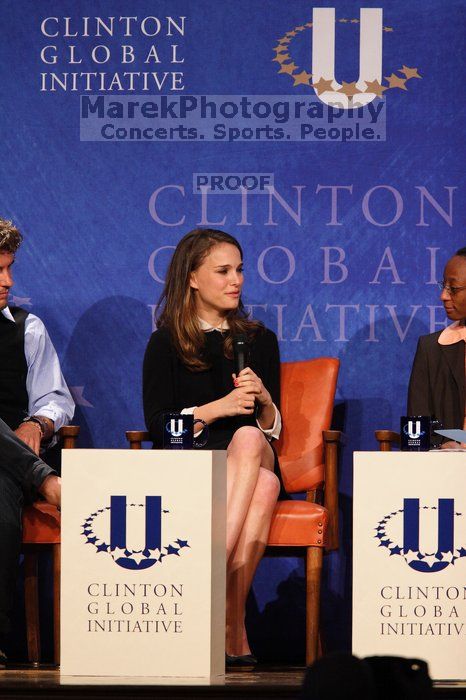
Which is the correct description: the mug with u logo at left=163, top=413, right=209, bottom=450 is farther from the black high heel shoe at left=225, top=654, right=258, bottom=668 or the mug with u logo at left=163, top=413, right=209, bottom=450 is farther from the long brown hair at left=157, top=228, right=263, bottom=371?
the long brown hair at left=157, top=228, right=263, bottom=371

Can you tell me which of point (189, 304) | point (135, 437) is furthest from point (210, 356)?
point (135, 437)

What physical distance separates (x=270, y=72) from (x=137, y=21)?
60cm

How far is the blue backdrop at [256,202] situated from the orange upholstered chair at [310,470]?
1.25 feet

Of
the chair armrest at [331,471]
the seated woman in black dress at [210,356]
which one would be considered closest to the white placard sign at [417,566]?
the seated woman in black dress at [210,356]

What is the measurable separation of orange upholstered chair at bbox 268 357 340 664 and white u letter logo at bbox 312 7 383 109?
1135mm

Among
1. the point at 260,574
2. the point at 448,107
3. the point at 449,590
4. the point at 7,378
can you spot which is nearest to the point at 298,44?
the point at 448,107

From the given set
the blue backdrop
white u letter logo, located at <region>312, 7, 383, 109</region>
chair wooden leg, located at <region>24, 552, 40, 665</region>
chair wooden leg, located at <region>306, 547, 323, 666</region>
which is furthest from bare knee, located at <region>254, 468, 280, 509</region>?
white u letter logo, located at <region>312, 7, 383, 109</region>

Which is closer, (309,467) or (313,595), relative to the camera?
(313,595)

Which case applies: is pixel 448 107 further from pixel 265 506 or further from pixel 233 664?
pixel 233 664

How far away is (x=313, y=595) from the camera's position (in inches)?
138

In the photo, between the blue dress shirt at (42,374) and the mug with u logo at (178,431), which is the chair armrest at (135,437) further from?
the mug with u logo at (178,431)

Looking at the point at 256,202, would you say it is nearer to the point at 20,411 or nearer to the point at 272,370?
the point at 272,370

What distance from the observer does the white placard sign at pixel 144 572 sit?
2.82 metres

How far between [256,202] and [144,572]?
2042 mm
